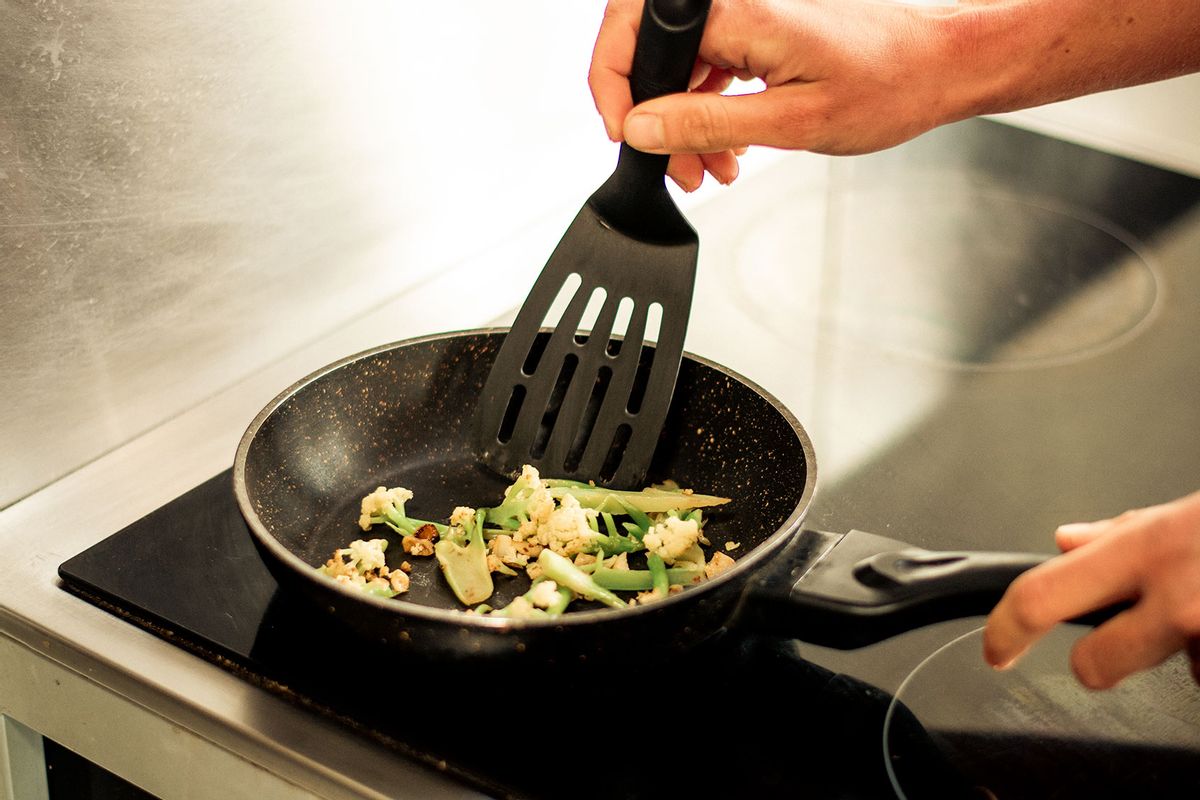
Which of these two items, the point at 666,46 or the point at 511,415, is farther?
the point at 511,415

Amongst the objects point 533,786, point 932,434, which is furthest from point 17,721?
point 932,434

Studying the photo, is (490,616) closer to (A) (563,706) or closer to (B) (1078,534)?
(A) (563,706)

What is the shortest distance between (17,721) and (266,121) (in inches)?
17.8

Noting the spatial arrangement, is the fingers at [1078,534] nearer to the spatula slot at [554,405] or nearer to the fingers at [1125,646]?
the fingers at [1125,646]

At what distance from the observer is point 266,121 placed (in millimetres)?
908

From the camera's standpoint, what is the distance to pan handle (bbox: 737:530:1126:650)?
635 mm

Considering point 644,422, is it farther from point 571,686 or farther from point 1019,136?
point 1019,136

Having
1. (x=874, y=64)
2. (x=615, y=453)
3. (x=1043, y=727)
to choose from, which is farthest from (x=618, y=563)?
(x=874, y=64)

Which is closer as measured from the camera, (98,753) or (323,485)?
(98,753)

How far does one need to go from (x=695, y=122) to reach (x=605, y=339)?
158 mm

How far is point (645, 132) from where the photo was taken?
2.55 ft

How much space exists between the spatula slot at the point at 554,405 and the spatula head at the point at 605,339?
0.09 ft

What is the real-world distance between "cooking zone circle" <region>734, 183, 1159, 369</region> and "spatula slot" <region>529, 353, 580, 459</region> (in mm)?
266

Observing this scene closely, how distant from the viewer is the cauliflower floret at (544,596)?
0.70 meters
